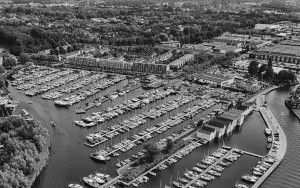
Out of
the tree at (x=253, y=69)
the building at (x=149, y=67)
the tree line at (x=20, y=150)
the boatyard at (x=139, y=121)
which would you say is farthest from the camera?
the building at (x=149, y=67)

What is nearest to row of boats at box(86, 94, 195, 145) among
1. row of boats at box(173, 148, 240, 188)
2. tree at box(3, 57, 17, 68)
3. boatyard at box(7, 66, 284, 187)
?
boatyard at box(7, 66, 284, 187)

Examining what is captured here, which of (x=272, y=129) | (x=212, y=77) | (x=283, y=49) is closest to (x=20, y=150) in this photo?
(x=272, y=129)

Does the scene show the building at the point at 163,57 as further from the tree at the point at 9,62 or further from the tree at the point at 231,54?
the tree at the point at 9,62

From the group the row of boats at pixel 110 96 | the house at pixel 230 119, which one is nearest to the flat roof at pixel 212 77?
the row of boats at pixel 110 96

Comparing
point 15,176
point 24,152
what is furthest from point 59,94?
point 15,176

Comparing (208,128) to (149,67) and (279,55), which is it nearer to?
(149,67)

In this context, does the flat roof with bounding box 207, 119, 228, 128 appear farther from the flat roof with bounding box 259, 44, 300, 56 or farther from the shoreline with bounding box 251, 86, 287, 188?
the flat roof with bounding box 259, 44, 300, 56
